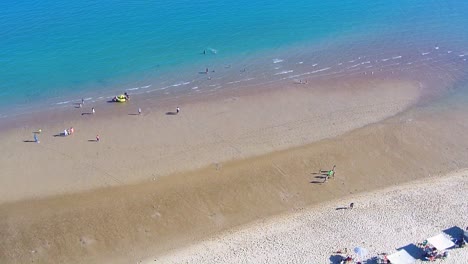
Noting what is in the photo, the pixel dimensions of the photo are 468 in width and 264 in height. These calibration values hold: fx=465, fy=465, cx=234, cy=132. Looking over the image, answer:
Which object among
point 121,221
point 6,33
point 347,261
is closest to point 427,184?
point 347,261

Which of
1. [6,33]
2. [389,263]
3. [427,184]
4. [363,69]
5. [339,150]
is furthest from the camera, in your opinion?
[6,33]

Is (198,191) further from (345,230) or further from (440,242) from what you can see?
(440,242)

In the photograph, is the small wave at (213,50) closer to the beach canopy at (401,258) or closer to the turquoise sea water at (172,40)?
the turquoise sea water at (172,40)

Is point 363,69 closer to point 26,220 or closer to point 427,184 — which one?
point 427,184

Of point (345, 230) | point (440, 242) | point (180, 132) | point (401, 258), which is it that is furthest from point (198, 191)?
point (440, 242)

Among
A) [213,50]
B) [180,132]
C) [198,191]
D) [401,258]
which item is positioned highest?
[213,50]

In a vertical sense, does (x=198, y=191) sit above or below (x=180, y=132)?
below
